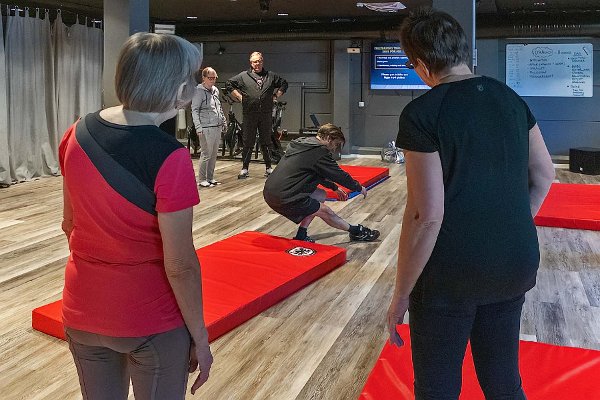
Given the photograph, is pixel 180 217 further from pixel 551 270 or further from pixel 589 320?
pixel 551 270

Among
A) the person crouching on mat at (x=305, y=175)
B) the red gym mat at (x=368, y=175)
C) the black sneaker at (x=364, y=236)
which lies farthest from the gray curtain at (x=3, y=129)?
the black sneaker at (x=364, y=236)

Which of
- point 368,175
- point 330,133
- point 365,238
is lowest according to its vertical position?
point 365,238

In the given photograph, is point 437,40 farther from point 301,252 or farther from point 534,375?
point 301,252

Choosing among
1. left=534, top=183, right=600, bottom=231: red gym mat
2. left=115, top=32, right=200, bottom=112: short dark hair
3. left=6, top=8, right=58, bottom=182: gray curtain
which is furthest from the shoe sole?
left=6, top=8, right=58, bottom=182: gray curtain

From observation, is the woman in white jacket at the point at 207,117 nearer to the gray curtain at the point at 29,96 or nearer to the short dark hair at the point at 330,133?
the gray curtain at the point at 29,96

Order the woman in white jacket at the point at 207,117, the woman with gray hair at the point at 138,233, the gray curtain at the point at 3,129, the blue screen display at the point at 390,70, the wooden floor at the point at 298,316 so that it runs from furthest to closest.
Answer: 1. the blue screen display at the point at 390,70
2. the woman in white jacket at the point at 207,117
3. the gray curtain at the point at 3,129
4. the wooden floor at the point at 298,316
5. the woman with gray hair at the point at 138,233

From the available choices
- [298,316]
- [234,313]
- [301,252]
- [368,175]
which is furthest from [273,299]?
[368,175]

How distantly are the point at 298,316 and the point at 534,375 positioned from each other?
51.5 inches

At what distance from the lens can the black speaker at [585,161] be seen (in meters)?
8.86

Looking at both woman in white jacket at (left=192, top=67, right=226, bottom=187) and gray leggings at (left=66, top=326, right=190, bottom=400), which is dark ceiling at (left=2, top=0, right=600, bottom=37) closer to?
woman in white jacket at (left=192, top=67, right=226, bottom=187)

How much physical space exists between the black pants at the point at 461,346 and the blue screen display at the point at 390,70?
9.79 metres

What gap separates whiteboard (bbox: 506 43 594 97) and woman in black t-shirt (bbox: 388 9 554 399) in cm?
947

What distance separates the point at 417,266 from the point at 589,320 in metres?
2.33

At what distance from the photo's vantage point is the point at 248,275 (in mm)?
3666
